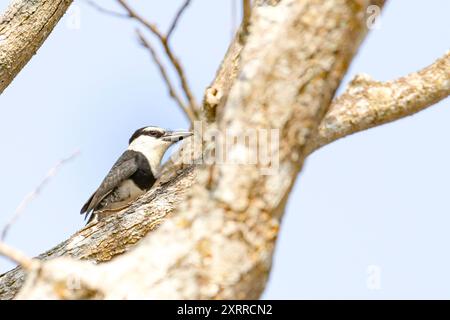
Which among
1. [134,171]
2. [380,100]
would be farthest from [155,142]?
[380,100]

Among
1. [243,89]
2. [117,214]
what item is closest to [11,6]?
[117,214]

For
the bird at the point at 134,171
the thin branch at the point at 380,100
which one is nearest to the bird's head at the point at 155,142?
the bird at the point at 134,171

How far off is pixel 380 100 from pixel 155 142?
354 cm

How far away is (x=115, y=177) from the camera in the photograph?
5.67 m

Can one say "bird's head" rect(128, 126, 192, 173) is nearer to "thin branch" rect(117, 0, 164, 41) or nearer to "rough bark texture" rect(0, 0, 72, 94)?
"rough bark texture" rect(0, 0, 72, 94)

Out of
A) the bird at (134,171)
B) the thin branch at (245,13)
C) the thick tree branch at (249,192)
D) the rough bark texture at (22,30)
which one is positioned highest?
the rough bark texture at (22,30)

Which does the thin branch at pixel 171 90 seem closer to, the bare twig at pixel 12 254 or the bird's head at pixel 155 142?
the bare twig at pixel 12 254

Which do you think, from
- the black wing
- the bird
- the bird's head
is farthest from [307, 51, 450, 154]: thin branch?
the bird's head

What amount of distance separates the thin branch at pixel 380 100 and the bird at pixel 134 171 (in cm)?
251

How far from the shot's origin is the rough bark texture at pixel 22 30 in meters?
3.88

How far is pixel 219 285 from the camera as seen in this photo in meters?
2.12

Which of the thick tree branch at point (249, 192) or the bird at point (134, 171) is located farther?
the bird at point (134, 171)
